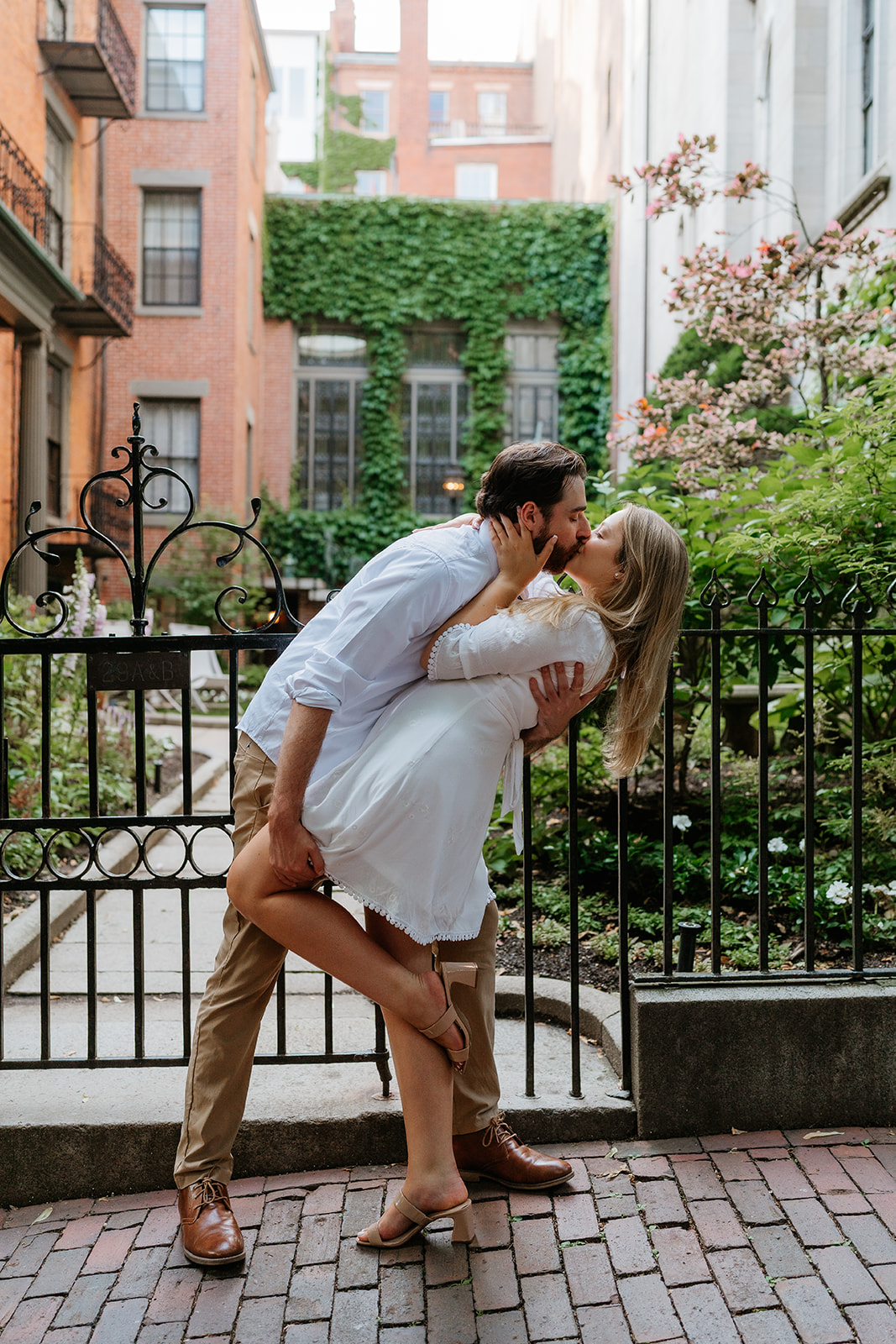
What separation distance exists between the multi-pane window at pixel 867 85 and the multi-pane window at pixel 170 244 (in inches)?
512

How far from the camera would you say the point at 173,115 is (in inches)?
766

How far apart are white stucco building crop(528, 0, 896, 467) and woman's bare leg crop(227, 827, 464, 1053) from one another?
8.20 meters

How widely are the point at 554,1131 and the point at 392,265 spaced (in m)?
21.0

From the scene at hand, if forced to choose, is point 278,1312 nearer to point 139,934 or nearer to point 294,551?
point 139,934

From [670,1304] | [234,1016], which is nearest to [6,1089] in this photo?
[234,1016]

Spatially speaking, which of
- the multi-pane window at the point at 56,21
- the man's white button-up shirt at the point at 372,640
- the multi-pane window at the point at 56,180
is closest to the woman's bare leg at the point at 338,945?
the man's white button-up shirt at the point at 372,640

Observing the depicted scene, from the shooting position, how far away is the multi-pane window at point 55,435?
16703mm

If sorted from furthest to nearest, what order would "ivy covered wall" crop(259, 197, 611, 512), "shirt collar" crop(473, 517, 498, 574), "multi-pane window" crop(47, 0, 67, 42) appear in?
"ivy covered wall" crop(259, 197, 611, 512)
"multi-pane window" crop(47, 0, 67, 42)
"shirt collar" crop(473, 517, 498, 574)

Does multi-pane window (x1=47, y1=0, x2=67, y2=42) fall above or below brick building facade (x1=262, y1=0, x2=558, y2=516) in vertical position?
above

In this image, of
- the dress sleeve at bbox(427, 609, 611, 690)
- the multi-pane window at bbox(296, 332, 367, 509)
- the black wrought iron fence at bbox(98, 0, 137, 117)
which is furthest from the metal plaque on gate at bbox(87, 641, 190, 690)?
the multi-pane window at bbox(296, 332, 367, 509)

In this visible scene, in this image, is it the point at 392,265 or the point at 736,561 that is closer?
the point at 736,561

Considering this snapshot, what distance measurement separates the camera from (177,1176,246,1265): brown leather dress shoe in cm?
254

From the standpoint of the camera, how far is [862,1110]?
3.12 m

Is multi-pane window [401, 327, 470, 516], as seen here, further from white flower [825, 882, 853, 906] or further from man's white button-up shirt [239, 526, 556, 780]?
man's white button-up shirt [239, 526, 556, 780]
